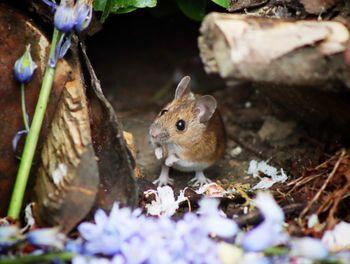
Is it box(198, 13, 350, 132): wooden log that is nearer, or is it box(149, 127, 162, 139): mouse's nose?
box(198, 13, 350, 132): wooden log

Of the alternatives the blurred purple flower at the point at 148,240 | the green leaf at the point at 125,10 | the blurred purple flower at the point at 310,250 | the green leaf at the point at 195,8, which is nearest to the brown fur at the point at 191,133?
the green leaf at the point at 195,8

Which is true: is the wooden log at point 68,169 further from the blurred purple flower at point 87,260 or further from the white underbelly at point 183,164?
the white underbelly at point 183,164

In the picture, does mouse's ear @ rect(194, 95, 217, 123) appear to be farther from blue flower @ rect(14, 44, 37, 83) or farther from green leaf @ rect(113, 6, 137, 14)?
blue flower @ rect(14, 44, 37, 83)

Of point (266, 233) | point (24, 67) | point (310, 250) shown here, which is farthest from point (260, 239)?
point (24, 67)

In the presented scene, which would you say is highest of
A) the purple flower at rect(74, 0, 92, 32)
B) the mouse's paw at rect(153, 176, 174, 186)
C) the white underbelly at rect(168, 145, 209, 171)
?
the purple flower at rect(74, 0, 92, 32)

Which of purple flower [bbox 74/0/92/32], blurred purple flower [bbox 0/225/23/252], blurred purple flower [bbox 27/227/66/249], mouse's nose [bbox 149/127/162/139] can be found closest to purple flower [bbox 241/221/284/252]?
blurred purple flower [bbox 27/227/66/249]

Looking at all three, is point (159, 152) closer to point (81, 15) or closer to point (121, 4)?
point (121, 4)

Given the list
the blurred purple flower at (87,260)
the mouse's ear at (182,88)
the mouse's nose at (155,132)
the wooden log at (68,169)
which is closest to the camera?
the blurred purple flower at (87,260)
